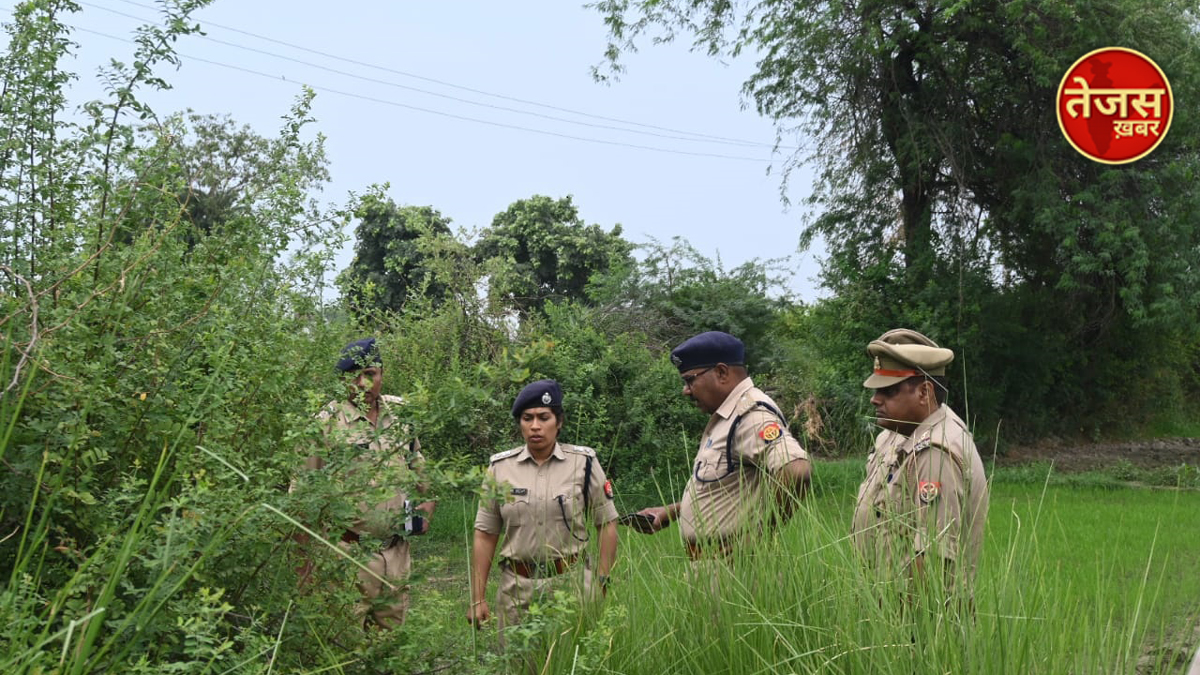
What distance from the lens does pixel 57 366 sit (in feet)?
8.11

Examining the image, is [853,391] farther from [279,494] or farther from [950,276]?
[279,494]

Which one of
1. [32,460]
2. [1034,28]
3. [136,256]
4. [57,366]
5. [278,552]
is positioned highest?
[1034,28]

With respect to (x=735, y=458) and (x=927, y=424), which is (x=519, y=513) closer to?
(x=735, y=458)

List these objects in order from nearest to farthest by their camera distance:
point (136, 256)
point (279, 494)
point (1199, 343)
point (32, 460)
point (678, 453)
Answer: point (32, 460) < point (279, 494) < point (136, 256) < point (678, 453) < point (1199, 343)

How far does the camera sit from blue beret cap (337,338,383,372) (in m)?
4.01

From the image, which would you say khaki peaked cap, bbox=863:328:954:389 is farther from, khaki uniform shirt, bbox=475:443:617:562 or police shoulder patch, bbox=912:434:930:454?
khaki uniform shirt, bbox=475:443:617:562

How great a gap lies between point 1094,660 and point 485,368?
5.92 feet

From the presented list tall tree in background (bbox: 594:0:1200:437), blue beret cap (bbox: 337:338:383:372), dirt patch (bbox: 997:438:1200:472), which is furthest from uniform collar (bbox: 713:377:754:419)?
dirt patch (bbox: 997:438:1200:472)

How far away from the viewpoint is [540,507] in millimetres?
4676

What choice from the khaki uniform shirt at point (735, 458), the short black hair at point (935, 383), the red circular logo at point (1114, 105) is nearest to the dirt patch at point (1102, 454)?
the red circular logo at point (1114, 105)

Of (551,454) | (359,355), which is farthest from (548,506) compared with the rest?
(359,355)

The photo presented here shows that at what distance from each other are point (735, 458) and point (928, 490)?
2.77 ft

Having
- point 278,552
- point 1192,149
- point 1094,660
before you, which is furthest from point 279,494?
point 1192,149

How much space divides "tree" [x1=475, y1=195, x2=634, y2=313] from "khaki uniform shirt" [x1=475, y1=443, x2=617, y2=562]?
3094 centimetres
